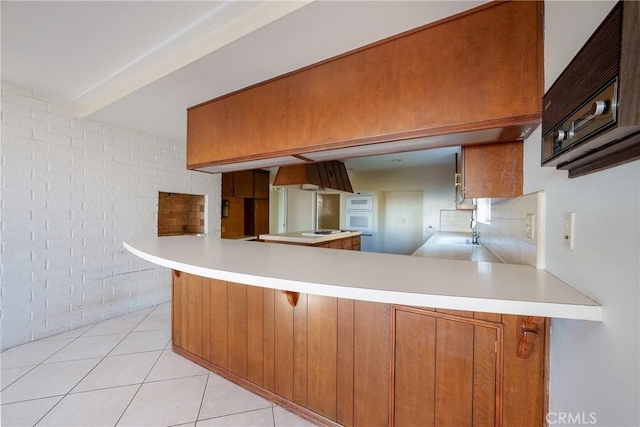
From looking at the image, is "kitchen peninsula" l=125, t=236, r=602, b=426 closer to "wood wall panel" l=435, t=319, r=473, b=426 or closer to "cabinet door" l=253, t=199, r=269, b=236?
"wood wall panel" l=435, t=319, r=473, b=426

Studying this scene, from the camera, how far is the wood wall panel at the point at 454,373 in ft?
3.70

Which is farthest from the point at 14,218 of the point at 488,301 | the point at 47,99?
the point at 488,301

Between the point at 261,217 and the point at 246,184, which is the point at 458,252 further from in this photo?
the point at 261,217

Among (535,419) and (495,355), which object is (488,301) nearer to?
(495,355)

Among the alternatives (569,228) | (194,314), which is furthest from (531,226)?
(194,314)

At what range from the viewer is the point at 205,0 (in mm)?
1282

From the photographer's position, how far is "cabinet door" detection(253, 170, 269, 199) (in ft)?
16.9

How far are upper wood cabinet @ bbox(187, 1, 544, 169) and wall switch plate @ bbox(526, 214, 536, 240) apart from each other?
0.38m

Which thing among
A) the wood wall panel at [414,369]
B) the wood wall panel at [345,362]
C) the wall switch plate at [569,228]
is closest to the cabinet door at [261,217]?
the wood wall panel at [345,362]

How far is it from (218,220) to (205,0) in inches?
126

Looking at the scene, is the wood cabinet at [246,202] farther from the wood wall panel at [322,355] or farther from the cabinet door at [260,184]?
the wood wall panel at [322,355]

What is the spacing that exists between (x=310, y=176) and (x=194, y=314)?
85.8 inches

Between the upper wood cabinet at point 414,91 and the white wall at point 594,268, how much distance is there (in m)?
0.11

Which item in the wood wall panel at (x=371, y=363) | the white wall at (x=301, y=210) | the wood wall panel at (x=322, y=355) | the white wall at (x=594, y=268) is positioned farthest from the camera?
the white wall at (x=301, y=210)
